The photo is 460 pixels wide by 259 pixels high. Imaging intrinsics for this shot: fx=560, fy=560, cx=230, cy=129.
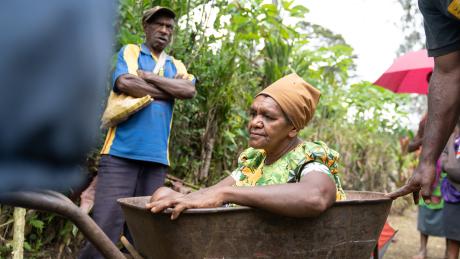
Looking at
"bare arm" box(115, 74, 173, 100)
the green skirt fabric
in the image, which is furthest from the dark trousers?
the green skirt fabric

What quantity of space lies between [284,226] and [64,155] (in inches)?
50.5

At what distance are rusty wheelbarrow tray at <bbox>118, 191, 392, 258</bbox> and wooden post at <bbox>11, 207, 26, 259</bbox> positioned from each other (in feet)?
4.94

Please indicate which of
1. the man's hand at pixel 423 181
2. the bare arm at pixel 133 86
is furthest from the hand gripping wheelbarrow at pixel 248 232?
the bare arm at pixel 133 86

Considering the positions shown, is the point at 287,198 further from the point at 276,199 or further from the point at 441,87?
the point at 441,87

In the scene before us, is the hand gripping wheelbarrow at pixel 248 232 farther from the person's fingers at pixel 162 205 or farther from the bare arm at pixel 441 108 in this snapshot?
the bare arm at pixel 441 108

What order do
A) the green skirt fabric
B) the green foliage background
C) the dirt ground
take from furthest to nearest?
the dirt ground → the green skirt fabric → the green foliage background

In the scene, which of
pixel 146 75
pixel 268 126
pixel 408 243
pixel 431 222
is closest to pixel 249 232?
pixel 268 126

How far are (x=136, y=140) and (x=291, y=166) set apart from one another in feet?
4.88

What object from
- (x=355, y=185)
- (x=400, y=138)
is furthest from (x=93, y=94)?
(x=400, y=138)

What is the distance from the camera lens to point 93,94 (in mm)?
858

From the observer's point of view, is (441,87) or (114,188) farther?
(114,188)

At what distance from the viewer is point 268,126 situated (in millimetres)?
2520

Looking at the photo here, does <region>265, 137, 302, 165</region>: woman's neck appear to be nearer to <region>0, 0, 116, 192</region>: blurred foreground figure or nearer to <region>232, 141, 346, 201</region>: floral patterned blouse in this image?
<region>232, 141, 346, 201</region>: floral patterned blouse

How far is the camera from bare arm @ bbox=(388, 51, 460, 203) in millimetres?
2635
